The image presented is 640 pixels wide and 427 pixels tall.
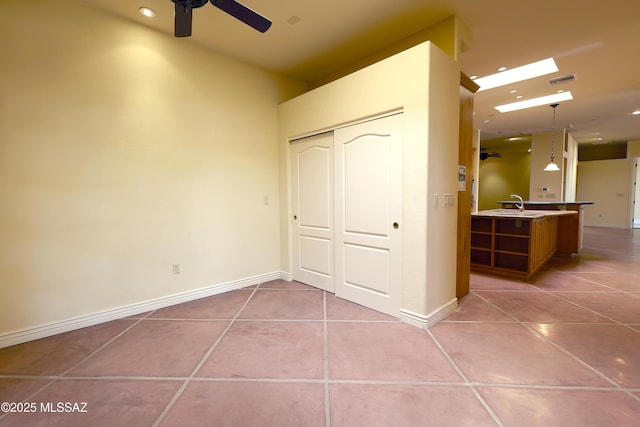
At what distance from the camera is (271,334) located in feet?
7.82

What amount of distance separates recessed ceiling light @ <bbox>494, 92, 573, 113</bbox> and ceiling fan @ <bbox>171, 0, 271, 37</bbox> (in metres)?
5.51

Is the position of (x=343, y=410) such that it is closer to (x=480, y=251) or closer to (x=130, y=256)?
(x=130, y=256)

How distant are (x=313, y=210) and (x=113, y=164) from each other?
7.24ft

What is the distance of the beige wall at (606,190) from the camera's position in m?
9.16

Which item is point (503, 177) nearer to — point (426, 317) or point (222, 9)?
point (426, 317)

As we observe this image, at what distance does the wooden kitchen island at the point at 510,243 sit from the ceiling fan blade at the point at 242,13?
12.7ft

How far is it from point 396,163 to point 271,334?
197 cm

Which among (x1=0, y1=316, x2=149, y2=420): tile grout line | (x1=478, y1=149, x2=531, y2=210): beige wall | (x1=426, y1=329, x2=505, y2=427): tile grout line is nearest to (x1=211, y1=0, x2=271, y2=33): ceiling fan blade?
(x1=0, y1=316, x2=149, y2=420): tile grout line

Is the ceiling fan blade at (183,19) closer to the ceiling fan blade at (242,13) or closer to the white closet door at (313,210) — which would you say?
the ceiling fan blade at (242,13)

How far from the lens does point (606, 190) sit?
31.2 ft

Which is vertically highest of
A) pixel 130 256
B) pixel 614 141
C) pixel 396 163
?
pixel 614 141

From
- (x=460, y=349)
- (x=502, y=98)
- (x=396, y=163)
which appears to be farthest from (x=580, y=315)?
(x=502, y=98)

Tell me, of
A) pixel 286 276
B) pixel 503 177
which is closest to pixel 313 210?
pixel 286 276

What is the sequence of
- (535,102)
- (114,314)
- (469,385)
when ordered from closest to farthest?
(469,385), (114,314), (535,102)
